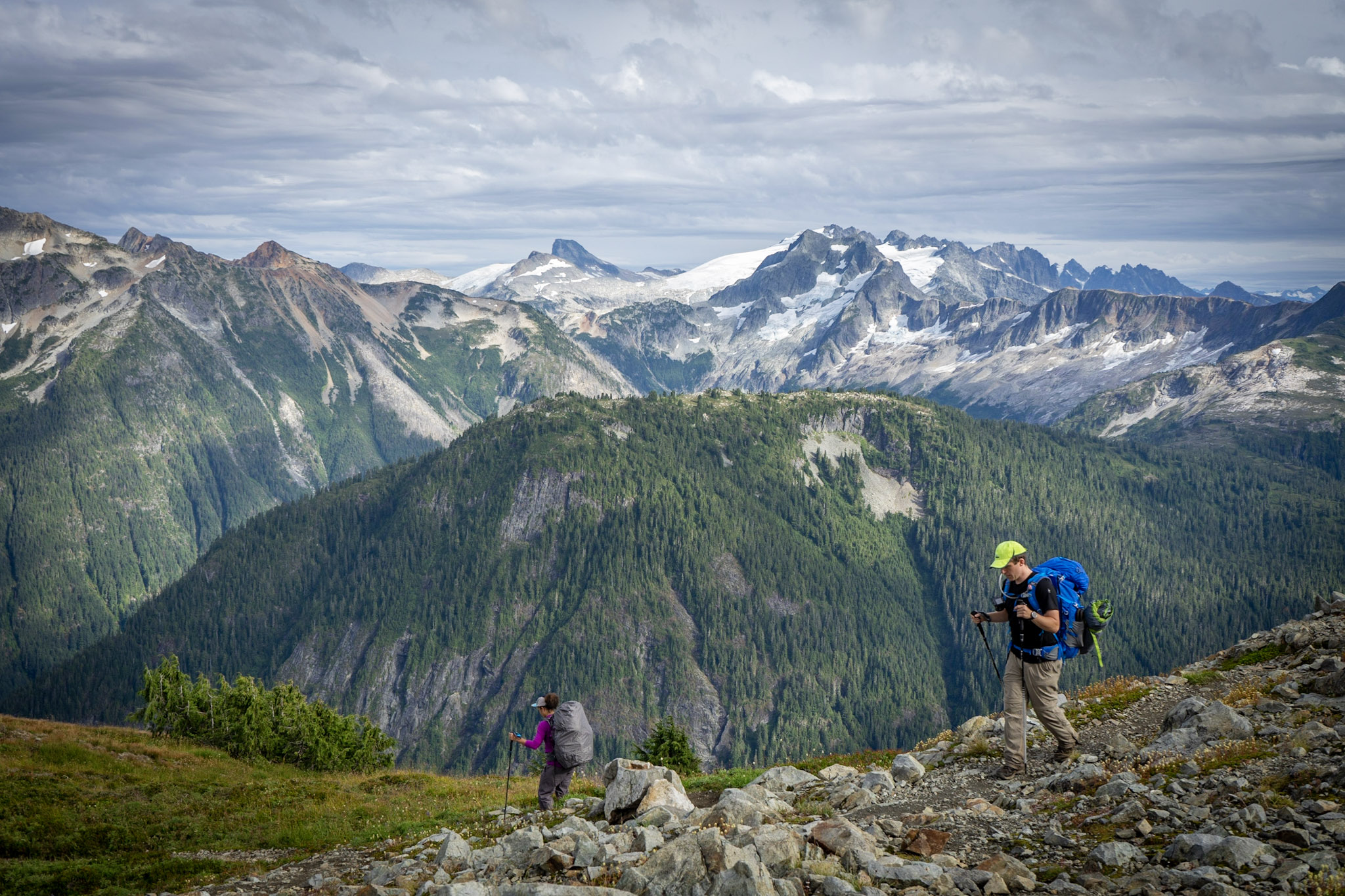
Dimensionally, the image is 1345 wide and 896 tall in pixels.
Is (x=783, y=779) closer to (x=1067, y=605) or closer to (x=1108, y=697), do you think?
(x=1067, y=605)

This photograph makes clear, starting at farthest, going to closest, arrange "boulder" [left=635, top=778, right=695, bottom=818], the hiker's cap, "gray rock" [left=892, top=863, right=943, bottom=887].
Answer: "boulder" [left=635, top=778, right=695, bottom=818] → the hiker's cap → "gray rock" [left=892, top=863, right=943, bottom=887]

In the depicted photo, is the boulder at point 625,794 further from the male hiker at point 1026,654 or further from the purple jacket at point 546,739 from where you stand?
the male hiker at point 1026,654

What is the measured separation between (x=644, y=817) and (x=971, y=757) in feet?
40.2

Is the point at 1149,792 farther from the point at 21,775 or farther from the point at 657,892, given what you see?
the point at 21,775

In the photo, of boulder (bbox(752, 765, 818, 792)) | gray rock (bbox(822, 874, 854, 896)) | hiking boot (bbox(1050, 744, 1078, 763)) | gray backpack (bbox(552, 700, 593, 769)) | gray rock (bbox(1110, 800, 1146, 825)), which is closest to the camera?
gray rock (bbox(822, 874, 854, 896))

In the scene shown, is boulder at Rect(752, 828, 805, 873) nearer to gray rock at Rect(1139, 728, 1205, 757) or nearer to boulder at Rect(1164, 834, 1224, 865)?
boulder at Rect(1164, 834, 1224, 865)

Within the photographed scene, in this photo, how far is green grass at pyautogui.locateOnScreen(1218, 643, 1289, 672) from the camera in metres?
32.7

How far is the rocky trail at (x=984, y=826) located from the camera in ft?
54.3

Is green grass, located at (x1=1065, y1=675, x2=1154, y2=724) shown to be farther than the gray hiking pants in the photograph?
Yes

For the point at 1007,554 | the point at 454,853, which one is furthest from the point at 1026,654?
the point at 454,853

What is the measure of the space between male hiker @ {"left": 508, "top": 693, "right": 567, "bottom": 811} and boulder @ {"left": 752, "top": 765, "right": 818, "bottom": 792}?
6.95 metres

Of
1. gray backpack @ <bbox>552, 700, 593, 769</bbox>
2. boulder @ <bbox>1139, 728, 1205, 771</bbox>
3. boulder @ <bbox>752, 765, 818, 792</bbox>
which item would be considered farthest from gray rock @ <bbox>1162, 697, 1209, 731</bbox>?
gray backpack @ <bbox>552, 700, 593, 769</bbox>

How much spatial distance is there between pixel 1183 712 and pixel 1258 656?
34.3 ft

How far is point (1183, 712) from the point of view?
2572cm
